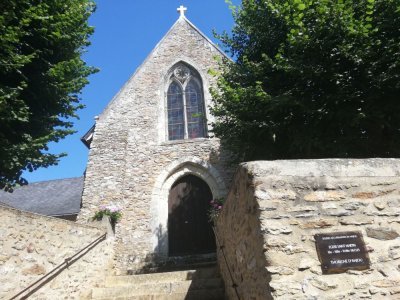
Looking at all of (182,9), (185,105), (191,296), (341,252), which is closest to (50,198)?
(185,105)

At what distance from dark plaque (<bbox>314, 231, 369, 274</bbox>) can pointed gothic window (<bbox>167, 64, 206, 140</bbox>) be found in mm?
7697

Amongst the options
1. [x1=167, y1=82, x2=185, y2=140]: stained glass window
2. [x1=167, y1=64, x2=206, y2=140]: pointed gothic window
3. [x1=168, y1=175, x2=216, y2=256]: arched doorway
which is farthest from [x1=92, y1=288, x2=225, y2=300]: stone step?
[x1=167, y1=82, x2=185, y2=140]: stained glass window

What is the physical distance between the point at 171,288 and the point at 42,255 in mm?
2236

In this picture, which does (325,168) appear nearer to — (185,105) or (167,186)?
(167,186)

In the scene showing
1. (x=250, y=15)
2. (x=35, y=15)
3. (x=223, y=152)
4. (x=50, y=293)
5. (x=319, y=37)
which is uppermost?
(x=250, y=15)

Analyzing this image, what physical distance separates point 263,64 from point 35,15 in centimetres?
443

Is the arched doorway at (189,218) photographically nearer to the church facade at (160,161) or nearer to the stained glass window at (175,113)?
the church facade at (160,161)

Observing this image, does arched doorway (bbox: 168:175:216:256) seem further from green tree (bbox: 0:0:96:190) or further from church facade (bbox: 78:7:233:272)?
green tree (bbox: 0:0:96:190)

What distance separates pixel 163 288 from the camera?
5641mm

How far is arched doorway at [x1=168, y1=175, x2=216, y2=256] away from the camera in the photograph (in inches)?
356

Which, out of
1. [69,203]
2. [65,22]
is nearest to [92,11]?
[65,22]

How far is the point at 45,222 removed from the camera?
5383 mm

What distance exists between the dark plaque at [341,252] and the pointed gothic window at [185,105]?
7.70 m

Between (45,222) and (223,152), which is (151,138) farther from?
(45,222)
